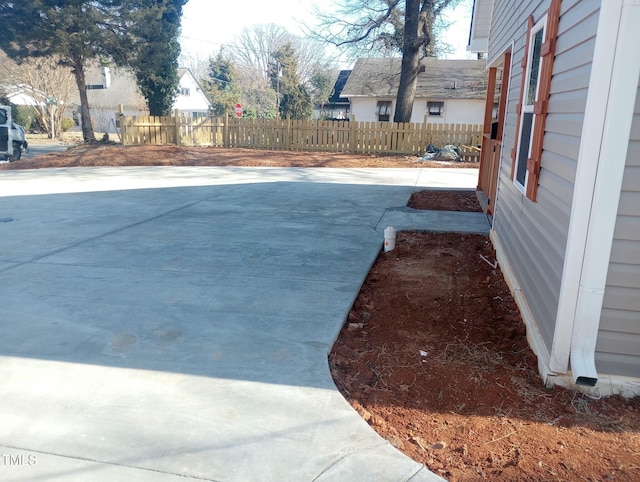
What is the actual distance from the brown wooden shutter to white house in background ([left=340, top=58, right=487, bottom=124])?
26.0 m

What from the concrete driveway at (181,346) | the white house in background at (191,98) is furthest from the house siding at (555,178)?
the white house in background at (191,98)

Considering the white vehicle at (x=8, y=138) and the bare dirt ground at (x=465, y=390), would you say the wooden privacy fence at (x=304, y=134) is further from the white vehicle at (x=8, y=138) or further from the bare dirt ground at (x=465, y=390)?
the bare dirt ground at (x=465, y=390)

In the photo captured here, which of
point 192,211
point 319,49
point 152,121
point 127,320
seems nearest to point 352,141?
point 152,121

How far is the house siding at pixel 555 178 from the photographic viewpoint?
9.31 feet

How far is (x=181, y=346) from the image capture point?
3.35 metres

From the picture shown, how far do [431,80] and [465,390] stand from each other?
Answer: 98.8ft

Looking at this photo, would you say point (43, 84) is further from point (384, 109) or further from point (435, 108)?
point (435, 108)

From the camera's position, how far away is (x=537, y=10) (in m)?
4.47

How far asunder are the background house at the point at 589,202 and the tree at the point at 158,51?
65.3ft

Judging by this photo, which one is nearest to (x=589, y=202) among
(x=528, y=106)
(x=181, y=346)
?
(x=528, y=106)

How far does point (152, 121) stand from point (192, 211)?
14196 millimetres

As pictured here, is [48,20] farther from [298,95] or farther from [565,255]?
[565,255]

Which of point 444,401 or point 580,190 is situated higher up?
point 580,190

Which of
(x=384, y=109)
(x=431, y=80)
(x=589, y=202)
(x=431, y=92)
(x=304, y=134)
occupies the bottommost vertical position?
(x=304, y=134)
